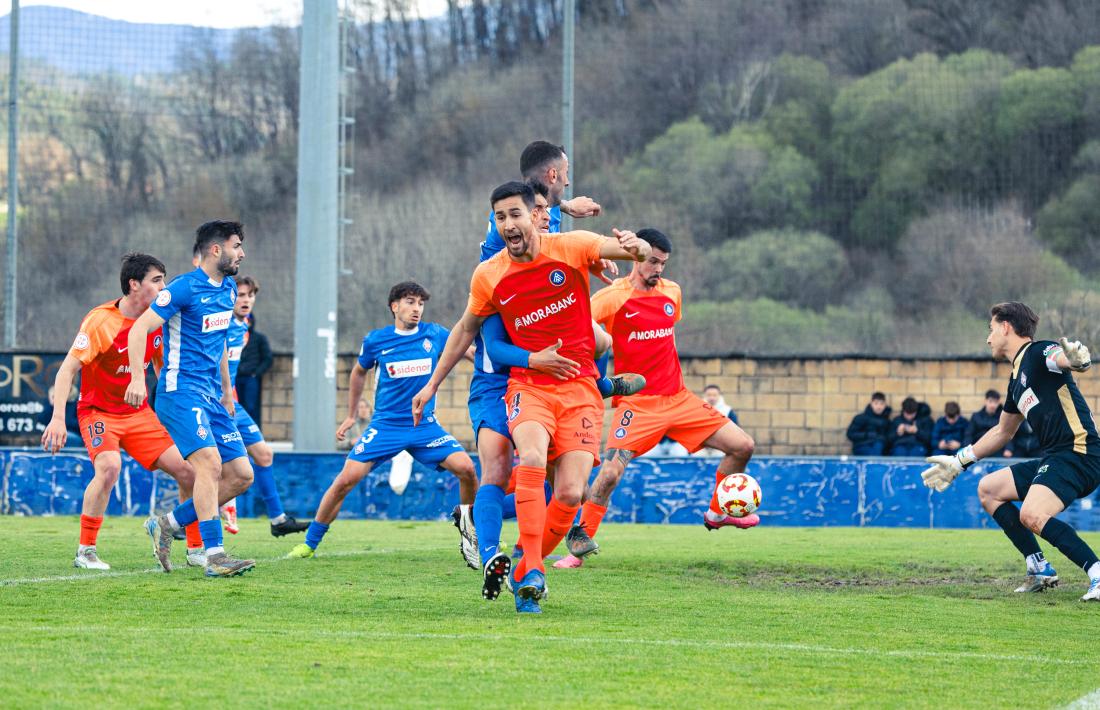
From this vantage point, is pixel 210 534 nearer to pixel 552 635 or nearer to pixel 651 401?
pixel 552 635

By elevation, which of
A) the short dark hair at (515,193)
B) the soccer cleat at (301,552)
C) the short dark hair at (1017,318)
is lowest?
the soccer cleat at (301,552)

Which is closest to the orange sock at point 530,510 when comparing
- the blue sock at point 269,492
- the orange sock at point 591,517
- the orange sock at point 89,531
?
the orange sock at point 591,517

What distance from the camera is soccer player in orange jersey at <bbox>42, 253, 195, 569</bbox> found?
941cm

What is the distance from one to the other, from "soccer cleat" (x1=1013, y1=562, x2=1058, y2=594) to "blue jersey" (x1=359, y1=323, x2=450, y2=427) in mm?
4410

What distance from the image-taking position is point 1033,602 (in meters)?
8.14

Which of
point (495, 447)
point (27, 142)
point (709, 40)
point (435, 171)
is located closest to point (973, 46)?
point (709, 40)

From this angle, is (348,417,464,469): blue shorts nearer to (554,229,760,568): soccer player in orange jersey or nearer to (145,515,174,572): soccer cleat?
(554,229,760,568): soccer player in orange jersey

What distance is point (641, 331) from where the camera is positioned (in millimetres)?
10461

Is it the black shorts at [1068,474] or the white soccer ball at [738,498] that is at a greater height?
the black shorts at [1068,474]

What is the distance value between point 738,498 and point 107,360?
450cm

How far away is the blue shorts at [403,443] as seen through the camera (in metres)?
10.4

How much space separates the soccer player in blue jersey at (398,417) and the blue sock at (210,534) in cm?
147

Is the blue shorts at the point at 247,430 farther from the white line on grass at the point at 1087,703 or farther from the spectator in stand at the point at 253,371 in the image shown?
the white line on grass at the point at 1087,703

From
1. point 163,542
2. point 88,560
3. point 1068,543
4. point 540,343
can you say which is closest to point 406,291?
point 163,542
